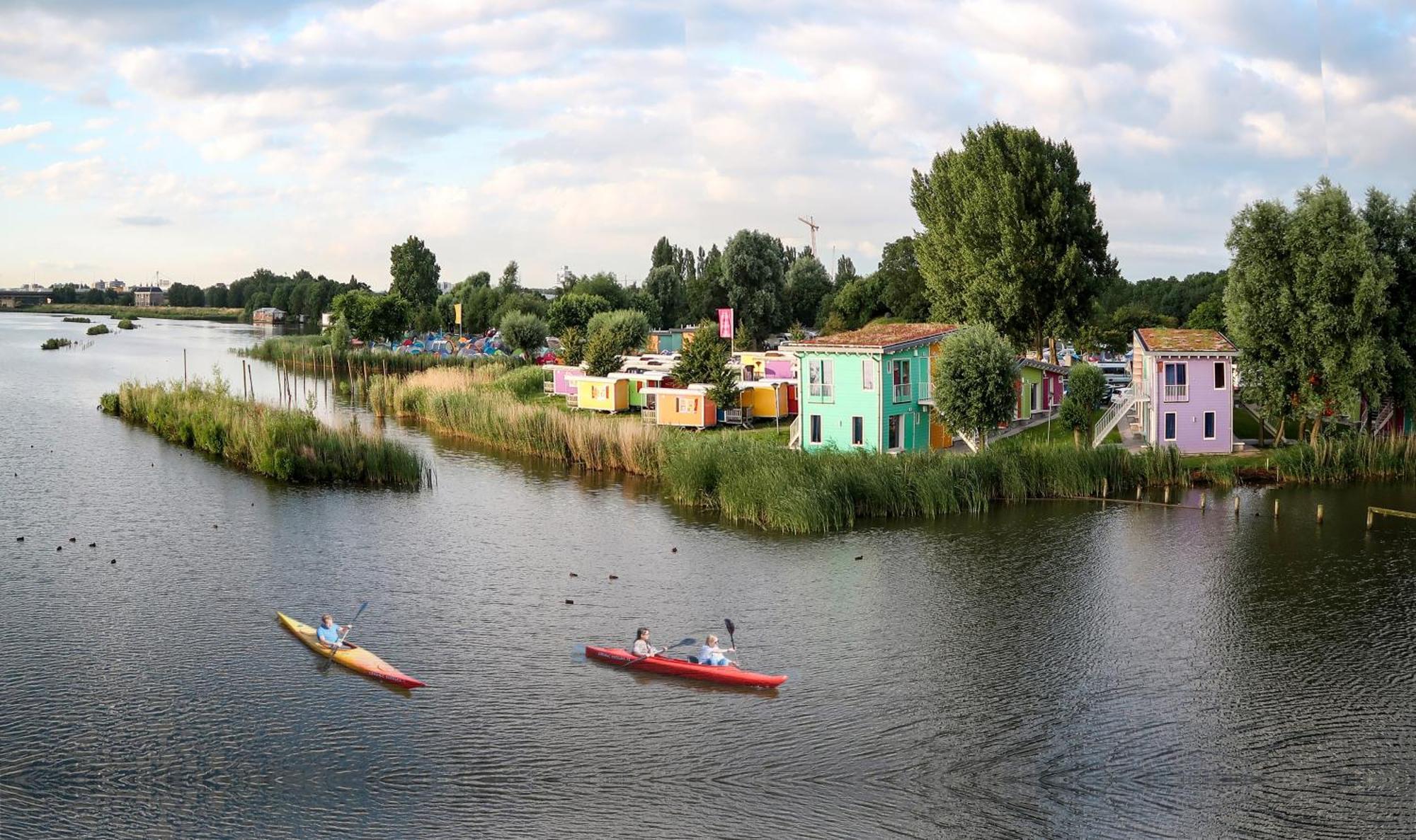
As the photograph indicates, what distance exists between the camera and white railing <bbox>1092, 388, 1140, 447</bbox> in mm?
53938

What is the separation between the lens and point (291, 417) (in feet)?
181

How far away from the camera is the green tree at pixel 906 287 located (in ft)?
322

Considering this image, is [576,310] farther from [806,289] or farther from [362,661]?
[362,661]

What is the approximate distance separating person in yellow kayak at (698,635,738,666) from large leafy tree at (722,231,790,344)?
3421 inches

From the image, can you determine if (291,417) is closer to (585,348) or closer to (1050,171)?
(585,348)

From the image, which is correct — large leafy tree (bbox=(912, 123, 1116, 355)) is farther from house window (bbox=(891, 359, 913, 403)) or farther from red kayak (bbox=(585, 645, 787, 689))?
red kayak (bbox=(585, 645, 787, 689))

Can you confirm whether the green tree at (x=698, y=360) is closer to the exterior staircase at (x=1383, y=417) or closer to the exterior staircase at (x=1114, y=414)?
the exterior staircase at (x=1114, y=414)

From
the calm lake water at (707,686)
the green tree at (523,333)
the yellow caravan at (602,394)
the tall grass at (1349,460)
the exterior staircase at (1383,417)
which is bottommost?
the calm lake water at (707,686)

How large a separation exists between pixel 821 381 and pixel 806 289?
7541 cm

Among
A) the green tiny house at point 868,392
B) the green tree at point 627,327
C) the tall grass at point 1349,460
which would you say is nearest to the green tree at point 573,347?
the green tree at point 627,327

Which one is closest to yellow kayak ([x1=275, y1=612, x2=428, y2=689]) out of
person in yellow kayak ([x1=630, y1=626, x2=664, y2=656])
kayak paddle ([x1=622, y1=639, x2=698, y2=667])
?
kayak paddle ([x1=622, y1=639, x2=698, y2=667])

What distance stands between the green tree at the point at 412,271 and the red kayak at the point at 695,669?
15142cm

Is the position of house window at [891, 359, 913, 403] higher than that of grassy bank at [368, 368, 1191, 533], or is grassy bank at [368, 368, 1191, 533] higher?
house window at [891, 359, 913, 403]

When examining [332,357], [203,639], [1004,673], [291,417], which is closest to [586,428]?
[291,417]
